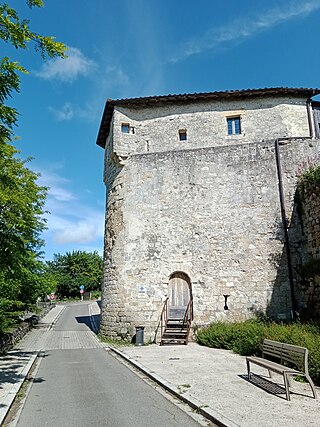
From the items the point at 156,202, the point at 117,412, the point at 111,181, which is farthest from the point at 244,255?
the point at 117,412

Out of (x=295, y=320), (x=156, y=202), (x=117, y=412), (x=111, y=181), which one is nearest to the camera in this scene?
(x=117, y=412)

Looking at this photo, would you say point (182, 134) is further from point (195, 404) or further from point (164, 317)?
point (195, 404)

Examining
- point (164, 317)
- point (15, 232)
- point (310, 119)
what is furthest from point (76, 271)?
point (15, 232)

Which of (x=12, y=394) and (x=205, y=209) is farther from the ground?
(x=205, y=209)

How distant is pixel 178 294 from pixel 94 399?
355 inches

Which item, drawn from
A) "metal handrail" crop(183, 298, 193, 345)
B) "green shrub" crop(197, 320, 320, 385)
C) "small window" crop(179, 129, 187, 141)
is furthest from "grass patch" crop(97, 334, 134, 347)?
"small window" crop(179, 129, 187, 141)

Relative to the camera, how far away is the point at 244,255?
1533 cm

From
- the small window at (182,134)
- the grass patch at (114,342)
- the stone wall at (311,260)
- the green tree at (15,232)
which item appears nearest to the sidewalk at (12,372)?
the green tree at (15,232)

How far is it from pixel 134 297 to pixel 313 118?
42.2ft

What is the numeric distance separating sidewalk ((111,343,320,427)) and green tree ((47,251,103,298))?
5204cm

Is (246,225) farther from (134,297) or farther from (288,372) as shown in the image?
(288,372)

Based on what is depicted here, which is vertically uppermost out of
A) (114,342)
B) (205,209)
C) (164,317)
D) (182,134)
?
(182,134)

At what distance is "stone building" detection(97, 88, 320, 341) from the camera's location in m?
15.1

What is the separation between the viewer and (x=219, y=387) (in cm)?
704
